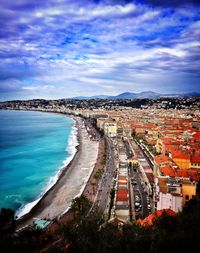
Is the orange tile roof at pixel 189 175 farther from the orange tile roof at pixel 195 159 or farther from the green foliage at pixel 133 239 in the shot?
the green foliage at pixel 133 239

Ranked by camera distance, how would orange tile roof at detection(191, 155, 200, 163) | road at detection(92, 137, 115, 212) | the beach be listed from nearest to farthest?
the beach
road at detection(92, 137, 115, 212)
orange tile roof at detection(191, 155, 200, 163)

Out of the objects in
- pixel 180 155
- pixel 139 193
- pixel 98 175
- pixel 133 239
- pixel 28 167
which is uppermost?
pixel 133 239

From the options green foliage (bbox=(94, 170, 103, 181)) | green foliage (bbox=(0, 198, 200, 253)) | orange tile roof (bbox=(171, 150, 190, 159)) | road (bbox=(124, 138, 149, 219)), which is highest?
green foliage (bbox=(0, 198, 200, 253))

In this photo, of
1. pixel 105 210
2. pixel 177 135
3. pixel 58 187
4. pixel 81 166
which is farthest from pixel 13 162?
pixel 177 135

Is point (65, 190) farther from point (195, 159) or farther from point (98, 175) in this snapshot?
point (195, 159)

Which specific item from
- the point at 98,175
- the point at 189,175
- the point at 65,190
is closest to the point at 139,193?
the point at 189,175

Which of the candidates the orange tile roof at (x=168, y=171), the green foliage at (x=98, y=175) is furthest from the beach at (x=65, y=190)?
the orange tile roof at (x=168, y=171)

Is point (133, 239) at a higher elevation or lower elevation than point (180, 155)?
higher

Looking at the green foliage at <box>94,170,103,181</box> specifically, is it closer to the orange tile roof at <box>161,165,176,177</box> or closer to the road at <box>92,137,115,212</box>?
the road at <box>92,137,115,212</box>

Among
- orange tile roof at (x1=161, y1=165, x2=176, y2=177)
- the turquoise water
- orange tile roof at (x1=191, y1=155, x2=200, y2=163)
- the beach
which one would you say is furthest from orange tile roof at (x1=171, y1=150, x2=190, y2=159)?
the turquoise water
